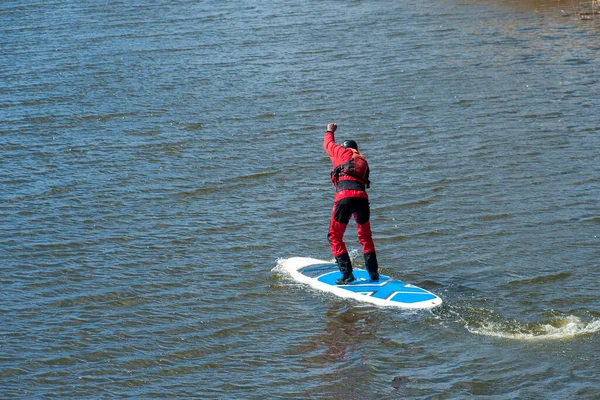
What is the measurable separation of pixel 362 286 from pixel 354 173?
1.59m

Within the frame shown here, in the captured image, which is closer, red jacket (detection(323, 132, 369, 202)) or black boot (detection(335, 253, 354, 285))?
red jacket (detection(323, 132, 369, 202))

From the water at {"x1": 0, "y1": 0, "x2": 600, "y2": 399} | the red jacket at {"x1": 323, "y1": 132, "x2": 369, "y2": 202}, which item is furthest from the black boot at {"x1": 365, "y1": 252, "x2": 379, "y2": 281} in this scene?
the red jacket at {"x1": 323, "y1": 132, "x2": 369, "y2": 202}

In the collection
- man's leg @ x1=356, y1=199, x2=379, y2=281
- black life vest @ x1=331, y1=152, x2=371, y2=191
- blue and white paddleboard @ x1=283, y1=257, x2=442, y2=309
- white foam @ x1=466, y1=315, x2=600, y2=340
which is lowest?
white foam @ x1=466, y1=315, x2=600, y2=340

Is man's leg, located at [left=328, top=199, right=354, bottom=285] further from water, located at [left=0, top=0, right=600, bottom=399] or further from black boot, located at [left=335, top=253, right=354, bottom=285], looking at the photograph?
water, located at [left=0, top=0, right=600, bottom=399]

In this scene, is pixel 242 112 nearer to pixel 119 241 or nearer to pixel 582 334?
pixel 119 241

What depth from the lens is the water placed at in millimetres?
10227

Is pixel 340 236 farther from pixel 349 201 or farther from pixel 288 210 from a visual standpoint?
pixel 288 210

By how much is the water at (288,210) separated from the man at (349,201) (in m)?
0.76

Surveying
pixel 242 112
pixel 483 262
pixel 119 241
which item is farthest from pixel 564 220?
pixel 242 112

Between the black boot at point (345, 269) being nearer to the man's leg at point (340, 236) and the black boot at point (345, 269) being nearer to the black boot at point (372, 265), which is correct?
the man's leg at point (340, 236)

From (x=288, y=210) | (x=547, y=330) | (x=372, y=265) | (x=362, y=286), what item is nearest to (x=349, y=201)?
(x=372, y=265)

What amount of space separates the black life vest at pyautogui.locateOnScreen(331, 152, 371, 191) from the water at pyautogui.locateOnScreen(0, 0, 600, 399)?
5.32ft

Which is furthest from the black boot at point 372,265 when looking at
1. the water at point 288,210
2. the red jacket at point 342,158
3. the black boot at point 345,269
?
the red jacket at point 342,158

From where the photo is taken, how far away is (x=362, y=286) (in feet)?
39.8
